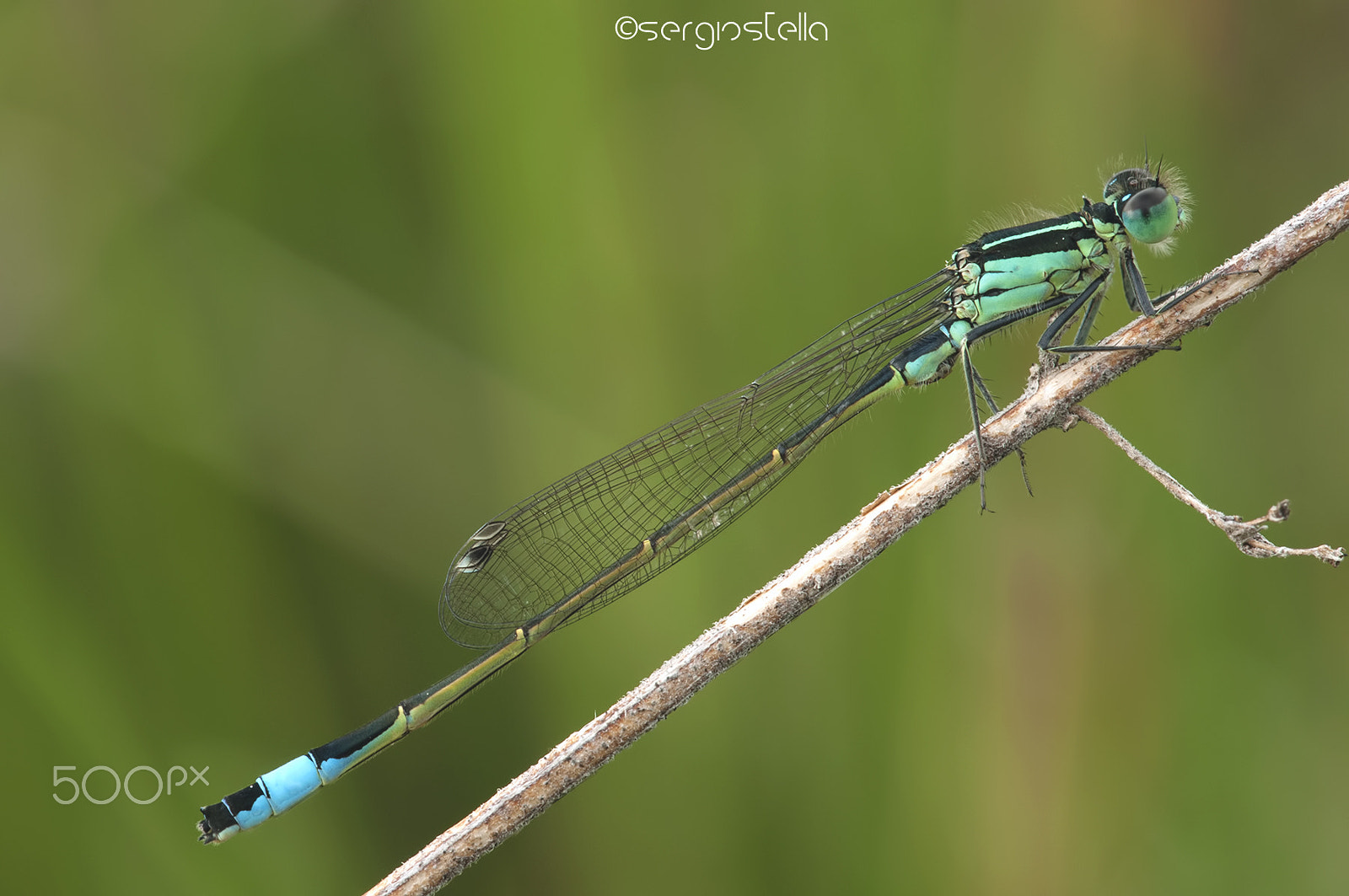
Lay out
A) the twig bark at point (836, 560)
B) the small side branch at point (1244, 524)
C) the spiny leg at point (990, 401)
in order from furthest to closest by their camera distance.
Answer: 1. the spiny leg at point (990, 401)
2. the twig bark at point (836, 560)
3. the small side branch at point (1244, 524)

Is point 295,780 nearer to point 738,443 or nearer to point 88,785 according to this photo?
point 88,785

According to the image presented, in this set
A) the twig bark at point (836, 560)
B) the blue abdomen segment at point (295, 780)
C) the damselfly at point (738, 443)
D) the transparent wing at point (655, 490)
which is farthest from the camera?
the transparent wing at point (655, 490)

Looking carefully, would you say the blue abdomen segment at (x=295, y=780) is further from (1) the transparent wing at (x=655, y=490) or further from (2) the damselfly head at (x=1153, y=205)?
(2) the damselfly head at (x=1153, y=205)

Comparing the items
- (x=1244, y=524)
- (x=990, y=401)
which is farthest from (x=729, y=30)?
(x=1244, y=524)

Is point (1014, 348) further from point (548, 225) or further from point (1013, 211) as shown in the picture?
point (548, 225)

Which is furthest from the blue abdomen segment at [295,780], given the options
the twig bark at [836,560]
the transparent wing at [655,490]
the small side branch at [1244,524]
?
the small side branch at [1244,524]

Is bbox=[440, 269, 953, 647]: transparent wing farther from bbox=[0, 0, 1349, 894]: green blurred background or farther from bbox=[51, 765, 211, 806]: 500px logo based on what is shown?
bbox=[51, 765, 211, 806]: 500px logo

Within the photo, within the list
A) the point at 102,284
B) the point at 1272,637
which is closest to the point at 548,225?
the point at 102,284
